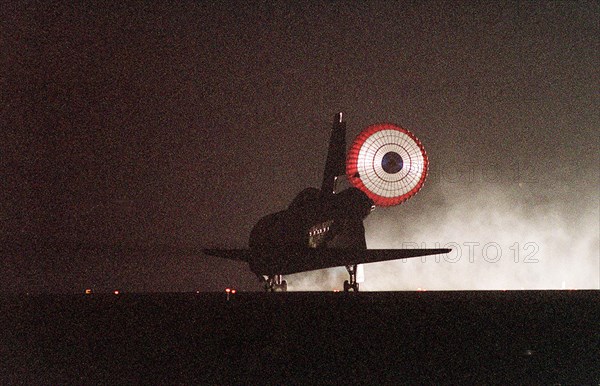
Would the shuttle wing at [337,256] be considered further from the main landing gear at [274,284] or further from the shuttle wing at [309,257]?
the main landing gear at [274,284]

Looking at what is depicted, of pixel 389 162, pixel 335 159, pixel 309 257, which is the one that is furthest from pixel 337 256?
pixel 335 159

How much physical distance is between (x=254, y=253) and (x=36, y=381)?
46.0ft

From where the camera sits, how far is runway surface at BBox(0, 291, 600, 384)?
18.5 feet

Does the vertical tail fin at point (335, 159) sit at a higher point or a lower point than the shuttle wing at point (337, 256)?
higher

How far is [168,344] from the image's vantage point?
6.80 meters

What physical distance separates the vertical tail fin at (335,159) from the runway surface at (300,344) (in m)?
15.3

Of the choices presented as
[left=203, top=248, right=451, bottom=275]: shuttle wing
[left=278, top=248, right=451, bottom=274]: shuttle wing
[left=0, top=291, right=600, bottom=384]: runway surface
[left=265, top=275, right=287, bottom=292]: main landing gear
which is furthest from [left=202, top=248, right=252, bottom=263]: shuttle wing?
[left=0, top=291, right=600, bottom=384]: runway surface

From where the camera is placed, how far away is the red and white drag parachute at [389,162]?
20344 mm

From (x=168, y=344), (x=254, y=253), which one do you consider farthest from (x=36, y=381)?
(x=254, y=253)

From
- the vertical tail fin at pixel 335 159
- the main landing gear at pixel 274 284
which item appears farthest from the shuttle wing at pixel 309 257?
the vertical tail fin at pixel 335 159

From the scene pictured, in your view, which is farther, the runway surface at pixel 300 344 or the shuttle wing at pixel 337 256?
the shuttle wing at pixel 337 256

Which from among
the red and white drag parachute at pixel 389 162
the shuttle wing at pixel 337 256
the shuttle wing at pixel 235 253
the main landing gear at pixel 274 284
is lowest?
the main landing gear at pixel 274 284

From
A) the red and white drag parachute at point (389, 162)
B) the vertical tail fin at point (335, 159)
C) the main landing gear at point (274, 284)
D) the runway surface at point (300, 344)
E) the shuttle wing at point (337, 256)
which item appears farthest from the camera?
the vertical tail fin at point (335, 159)

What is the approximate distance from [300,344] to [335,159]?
60.9 feet
